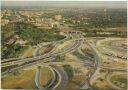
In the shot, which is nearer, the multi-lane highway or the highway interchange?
the highway interchange

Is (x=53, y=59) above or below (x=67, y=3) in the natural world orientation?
below

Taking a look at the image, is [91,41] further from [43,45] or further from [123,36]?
[43,45]

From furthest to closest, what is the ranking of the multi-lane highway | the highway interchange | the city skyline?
1. the city skyline
2. the multi-lane highway
3. the highway interchange

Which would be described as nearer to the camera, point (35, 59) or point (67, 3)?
point (35, 59)

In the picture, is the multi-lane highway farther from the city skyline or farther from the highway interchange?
the city skyline

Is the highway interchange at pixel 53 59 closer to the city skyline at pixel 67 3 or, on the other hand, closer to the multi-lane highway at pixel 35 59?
the multi-lane highway at pixel 35 59

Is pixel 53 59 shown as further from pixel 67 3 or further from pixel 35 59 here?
pixel 67 3

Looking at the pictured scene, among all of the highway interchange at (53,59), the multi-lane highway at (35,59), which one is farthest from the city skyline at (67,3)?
the multi-lane highway at (35,59)

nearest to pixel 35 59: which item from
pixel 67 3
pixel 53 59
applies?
pixel 53 59

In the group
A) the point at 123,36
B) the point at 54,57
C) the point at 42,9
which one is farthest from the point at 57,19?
the point at 123,36

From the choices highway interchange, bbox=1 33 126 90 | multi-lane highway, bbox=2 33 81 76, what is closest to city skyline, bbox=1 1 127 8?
highway interchange, bbox=1 33 126 90

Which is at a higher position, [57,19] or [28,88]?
[57,19]
